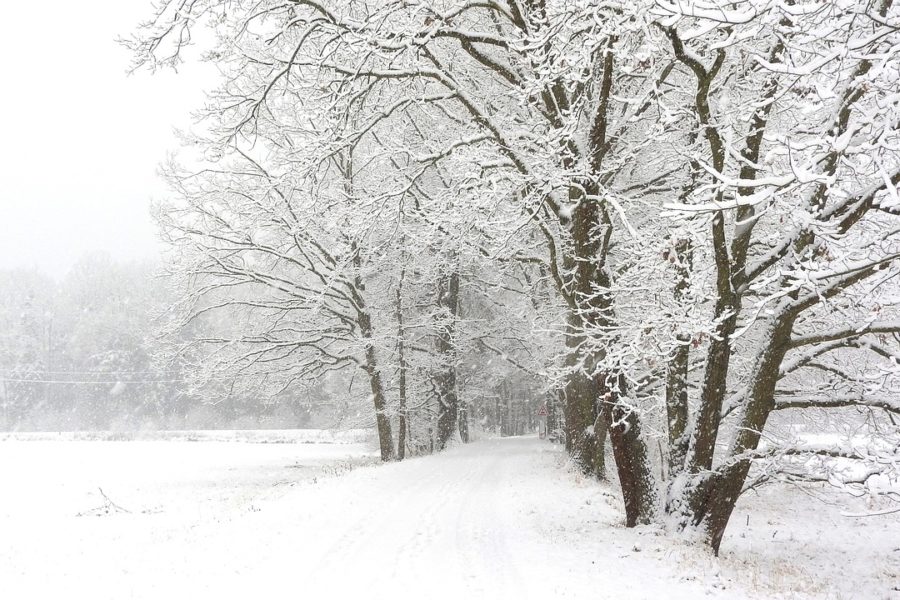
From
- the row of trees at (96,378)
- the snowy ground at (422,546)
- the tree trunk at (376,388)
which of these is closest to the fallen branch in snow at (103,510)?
the snowy ground at (422,546)

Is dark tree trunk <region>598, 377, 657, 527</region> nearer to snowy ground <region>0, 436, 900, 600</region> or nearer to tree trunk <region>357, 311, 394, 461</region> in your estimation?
snowy ground <region>0, 436, 900, 600</region>

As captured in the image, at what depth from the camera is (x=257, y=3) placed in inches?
307

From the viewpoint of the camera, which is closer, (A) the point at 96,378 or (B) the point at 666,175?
(B) the point at 666,175

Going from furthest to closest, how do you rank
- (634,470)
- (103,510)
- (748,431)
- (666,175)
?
(103,510) → (666,175) → (634,470) → (748,431)

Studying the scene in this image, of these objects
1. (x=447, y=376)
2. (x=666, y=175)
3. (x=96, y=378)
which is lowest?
(x=96, y=378)

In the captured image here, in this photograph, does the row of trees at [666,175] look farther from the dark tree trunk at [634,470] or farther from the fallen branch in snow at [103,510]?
the fallen branch in snow at [103,510]

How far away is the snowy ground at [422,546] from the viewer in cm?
638

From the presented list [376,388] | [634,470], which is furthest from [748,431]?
[376,388]

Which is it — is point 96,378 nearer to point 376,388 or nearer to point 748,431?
point 376,388

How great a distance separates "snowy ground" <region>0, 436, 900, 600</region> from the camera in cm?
638

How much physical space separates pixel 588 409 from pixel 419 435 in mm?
19568

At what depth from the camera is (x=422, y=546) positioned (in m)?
7.87

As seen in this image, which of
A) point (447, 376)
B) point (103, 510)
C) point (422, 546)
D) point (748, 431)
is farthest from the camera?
point (447, 376)

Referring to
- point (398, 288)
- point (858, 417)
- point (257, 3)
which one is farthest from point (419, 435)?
point (257, 3)
